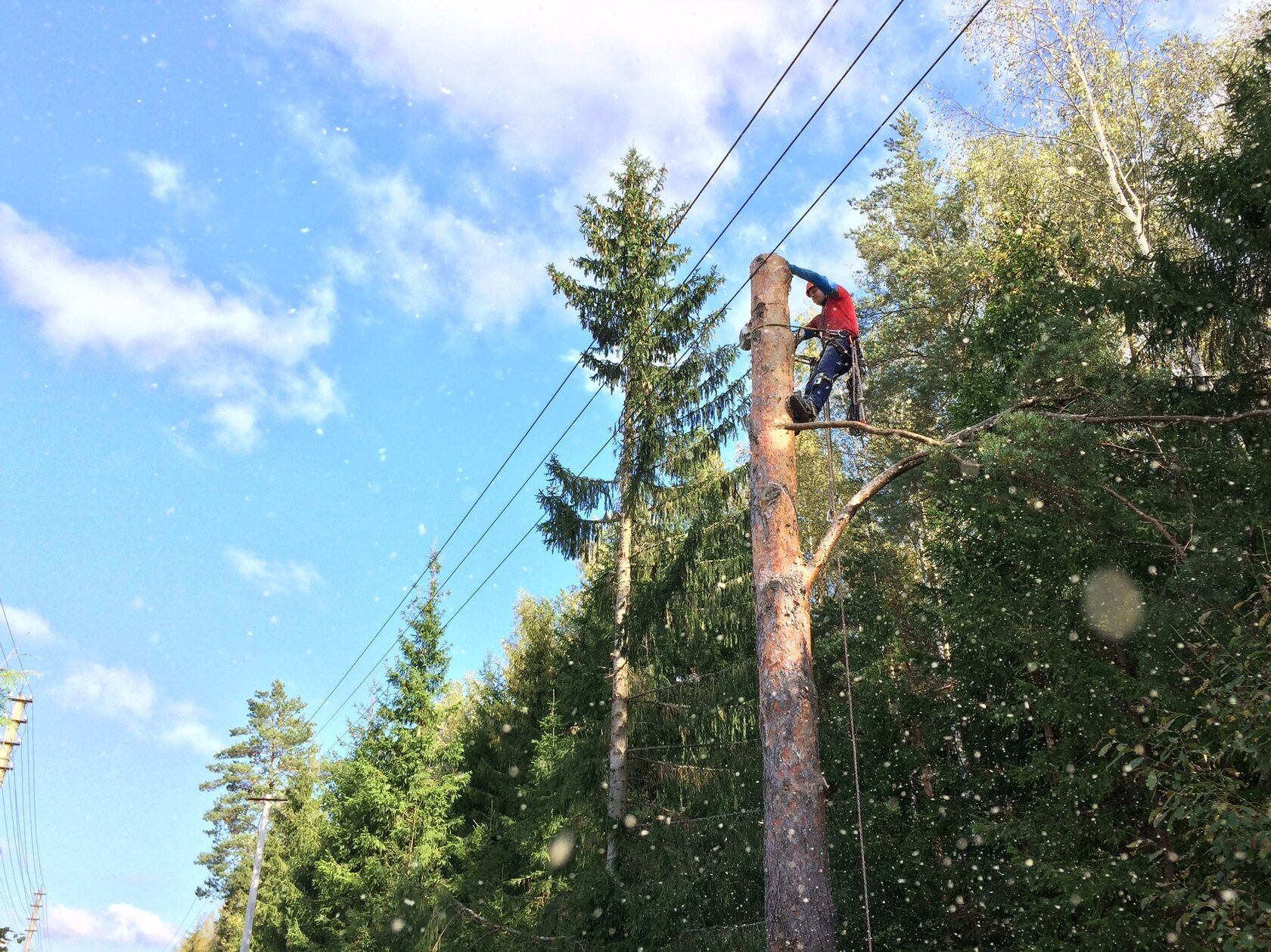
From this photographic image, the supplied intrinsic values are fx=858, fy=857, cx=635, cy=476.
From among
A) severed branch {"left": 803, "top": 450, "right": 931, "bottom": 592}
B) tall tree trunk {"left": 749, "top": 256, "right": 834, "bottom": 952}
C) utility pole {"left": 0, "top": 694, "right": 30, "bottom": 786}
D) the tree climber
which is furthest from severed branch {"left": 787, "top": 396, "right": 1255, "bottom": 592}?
utility pole {"left": 0, "top": 694, "right": 30, "bottom": 786}

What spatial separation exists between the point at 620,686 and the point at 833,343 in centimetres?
633

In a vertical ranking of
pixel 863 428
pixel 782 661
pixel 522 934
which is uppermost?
pixel 863 428

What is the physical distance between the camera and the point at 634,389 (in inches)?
522

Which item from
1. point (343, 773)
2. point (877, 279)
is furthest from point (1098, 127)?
point (343, 773)

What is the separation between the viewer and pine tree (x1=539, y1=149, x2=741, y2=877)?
12281 millimetres

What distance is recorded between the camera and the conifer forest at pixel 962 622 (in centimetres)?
682

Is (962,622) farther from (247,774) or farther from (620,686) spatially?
(247,774)

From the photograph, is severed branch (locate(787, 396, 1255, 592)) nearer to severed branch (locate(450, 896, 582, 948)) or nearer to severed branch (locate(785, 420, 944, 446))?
severed branch (locate(785, 420, 944, 446))

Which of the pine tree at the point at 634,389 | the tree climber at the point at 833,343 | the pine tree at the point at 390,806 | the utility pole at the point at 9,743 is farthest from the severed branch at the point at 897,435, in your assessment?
the utility pole at the point at 9,743

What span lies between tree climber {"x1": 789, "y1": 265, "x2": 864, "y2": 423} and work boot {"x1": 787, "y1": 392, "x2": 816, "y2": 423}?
383 millimetres

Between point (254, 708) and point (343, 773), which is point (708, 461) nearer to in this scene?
point (343, 773)

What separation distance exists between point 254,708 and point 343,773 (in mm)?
29004

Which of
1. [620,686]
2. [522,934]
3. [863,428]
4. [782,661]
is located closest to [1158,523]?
[863,428]

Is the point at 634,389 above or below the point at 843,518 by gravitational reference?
above
